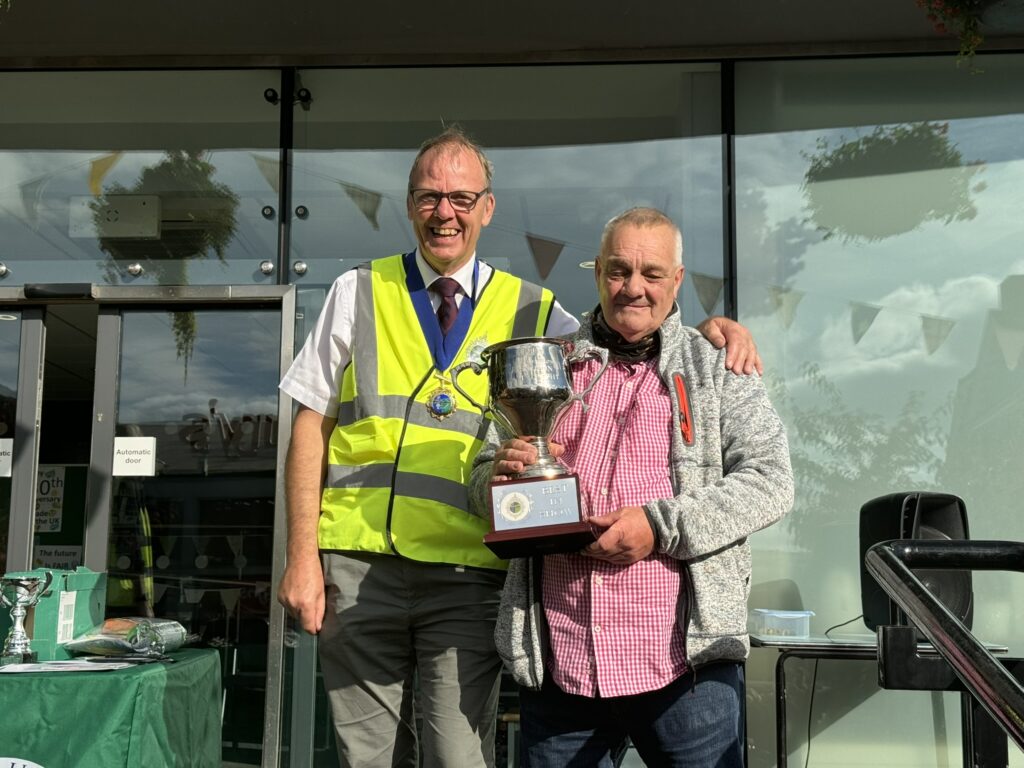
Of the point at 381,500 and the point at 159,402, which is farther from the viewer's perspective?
the point at 159,402

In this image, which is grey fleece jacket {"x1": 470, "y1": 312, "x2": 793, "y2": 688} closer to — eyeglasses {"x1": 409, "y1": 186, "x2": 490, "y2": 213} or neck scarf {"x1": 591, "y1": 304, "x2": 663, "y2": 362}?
neck scarf {"x1": 591, "y1": 304, "x2": 663, "y2": 362}

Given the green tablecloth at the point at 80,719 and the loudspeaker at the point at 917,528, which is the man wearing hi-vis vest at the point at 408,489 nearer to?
the green tablecloth at the point at 80,719

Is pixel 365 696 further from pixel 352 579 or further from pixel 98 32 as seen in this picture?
pixel 98 32

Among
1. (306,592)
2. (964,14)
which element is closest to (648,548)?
(306,592)

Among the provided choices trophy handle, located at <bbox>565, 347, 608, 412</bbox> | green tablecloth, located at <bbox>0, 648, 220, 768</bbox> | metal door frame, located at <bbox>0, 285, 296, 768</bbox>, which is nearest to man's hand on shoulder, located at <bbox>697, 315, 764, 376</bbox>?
trophy handle, located at <bbox>565, 347, 608, 412</bbox>

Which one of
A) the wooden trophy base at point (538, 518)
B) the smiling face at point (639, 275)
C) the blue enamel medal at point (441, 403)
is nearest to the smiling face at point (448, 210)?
the blue enamel medal at point (441, 403)

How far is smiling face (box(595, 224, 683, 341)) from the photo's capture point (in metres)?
2.18

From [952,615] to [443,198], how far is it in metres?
1.47

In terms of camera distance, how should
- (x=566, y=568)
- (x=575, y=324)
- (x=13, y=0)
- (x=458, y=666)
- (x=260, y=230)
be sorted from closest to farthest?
(x=566, y=568) → (x=458, y=666) → (x=575, y=324) → (x=13, y=0) → (x=260, y=230)

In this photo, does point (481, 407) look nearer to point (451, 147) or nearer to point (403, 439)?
point (403, 439)

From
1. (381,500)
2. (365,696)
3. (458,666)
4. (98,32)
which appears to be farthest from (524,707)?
(98,32)

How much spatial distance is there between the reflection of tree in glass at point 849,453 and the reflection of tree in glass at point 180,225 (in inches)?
107

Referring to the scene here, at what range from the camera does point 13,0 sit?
4.82 m

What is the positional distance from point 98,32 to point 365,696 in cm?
390
